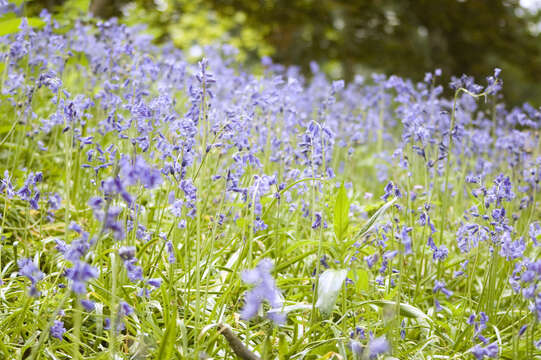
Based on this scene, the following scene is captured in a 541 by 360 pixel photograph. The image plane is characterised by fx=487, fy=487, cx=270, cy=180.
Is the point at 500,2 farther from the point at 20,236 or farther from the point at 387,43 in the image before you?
the point at 20,236

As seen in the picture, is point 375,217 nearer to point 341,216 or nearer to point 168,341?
point 341,216

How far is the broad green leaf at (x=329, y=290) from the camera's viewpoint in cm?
158

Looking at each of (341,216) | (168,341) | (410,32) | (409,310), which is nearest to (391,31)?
(410,32)

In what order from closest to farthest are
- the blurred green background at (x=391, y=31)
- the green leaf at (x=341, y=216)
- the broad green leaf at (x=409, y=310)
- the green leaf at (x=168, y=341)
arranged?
1. the green leaf at (x=168, y=341)
2. the broad green leaf at (x=409, y=310)
3. the green leaf at (x=341, y=216)
4. the blurred green background at (x=391, y=31)

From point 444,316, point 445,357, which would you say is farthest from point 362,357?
point 444,316

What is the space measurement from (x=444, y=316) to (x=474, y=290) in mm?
480

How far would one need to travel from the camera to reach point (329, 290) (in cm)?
161

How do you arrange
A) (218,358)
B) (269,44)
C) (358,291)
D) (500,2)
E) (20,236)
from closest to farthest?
(218,358) → (358,291) → (20,236) → (500,2) → (269,44)

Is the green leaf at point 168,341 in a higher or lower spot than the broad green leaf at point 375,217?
lower

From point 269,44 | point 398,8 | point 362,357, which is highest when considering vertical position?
point 362,357

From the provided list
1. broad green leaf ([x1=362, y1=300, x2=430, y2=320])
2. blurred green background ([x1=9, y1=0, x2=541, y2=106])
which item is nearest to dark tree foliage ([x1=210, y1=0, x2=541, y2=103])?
blurred green background ([x1=9, y1=0, x2=541, y2=106])

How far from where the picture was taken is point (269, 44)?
39.2 feet

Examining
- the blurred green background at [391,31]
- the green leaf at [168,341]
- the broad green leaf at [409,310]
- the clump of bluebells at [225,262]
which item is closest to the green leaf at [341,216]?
the clump of bluebells at [225,262]

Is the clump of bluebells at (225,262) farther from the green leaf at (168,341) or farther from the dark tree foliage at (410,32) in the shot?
the dark tree foliage at (410,32)
